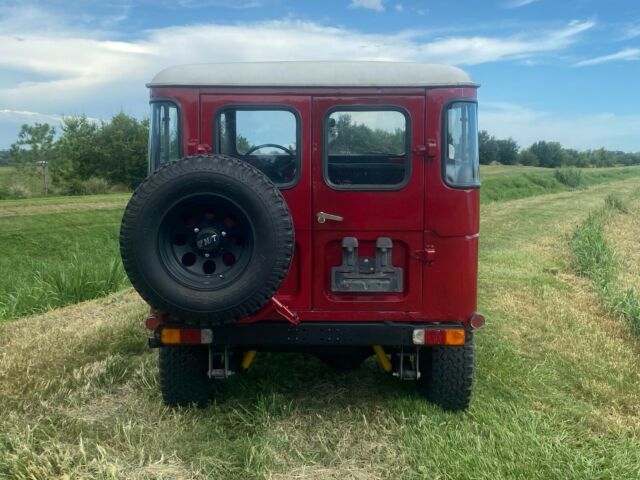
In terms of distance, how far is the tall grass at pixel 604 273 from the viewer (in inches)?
293

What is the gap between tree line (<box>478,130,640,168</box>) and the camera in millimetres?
64188

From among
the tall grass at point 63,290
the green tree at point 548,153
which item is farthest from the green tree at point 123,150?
the green tree at point 548,153

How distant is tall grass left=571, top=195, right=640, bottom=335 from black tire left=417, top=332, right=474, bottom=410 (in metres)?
3.20

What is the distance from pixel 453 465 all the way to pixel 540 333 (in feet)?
10.7

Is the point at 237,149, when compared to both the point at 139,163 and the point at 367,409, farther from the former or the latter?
the point at 139,163

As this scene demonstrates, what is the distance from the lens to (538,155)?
7275 centimetres

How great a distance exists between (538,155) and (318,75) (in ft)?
238

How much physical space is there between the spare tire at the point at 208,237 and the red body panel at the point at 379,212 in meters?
0.52

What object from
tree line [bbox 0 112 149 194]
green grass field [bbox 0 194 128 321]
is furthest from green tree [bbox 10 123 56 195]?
green grass field [bbox 0 194 128 321]

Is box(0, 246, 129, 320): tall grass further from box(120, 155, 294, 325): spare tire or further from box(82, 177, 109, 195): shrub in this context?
box(82, 177, 109, 195): shrub

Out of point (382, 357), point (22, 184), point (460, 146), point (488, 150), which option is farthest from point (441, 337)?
point (488, 150)

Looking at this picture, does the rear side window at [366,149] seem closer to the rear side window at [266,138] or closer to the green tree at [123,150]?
the rear side window at [266,138]

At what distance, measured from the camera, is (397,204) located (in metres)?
4.35

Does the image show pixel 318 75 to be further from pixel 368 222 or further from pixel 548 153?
pixel 548 153
